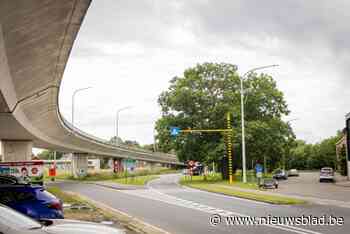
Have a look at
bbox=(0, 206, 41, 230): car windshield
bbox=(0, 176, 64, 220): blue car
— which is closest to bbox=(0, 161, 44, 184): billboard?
bbox=(0, 176, 64, 220): blue car

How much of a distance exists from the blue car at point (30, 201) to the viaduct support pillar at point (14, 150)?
35.0 metres

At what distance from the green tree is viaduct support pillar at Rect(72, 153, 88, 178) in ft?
82.9

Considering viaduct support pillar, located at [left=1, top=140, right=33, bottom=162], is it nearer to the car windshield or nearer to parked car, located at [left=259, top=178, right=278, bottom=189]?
parked car, located at [left=259, top=178, right=278, bottom=189]

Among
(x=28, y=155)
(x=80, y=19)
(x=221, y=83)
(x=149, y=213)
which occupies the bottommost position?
(x=149, y=213)

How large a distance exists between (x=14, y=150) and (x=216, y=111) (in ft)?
78.3

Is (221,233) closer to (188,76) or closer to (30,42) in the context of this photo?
(30,42)

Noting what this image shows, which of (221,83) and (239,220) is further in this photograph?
(221,83)

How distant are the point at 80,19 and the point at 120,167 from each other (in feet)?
324

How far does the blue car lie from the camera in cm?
1277

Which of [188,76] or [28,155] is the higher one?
[188,76]

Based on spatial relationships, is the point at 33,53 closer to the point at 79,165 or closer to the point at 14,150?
the point at 14,150

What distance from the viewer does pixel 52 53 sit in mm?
17797

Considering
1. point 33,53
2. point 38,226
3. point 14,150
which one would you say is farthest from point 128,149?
point 38,226

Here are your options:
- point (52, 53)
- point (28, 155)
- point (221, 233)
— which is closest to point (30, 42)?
point (52, 53)
